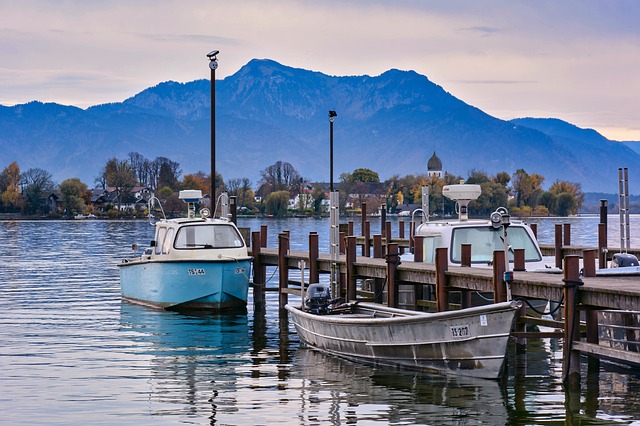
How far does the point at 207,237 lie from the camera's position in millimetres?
32000

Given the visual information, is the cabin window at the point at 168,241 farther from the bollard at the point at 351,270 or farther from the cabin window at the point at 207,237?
the bollard at the point at 351,270

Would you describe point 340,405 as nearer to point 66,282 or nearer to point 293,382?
point 293,382

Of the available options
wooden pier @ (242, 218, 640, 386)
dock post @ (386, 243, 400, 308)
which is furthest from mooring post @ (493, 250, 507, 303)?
dock post @ (386, 243, 400, 308)

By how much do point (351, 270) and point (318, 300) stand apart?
9.89 ft

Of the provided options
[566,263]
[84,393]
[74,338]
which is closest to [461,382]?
[566,263]

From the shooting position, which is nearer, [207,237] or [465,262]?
[465,262]

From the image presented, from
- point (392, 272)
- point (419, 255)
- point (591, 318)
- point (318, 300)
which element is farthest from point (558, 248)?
point (591, 318)

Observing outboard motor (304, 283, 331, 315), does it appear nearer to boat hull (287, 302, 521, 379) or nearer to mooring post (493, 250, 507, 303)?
boat hull (287, 302, 521, 379)

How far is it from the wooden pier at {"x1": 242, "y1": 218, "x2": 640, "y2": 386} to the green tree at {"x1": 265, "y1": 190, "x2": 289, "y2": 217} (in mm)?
160677

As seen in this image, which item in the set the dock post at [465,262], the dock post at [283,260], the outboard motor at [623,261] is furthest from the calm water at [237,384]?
the outboard motor at [623,261]

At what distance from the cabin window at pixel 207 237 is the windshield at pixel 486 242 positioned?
7.95 meters

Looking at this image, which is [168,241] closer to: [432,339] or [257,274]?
[257,274]

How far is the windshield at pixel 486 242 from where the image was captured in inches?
1044

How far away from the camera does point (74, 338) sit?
2791cm
